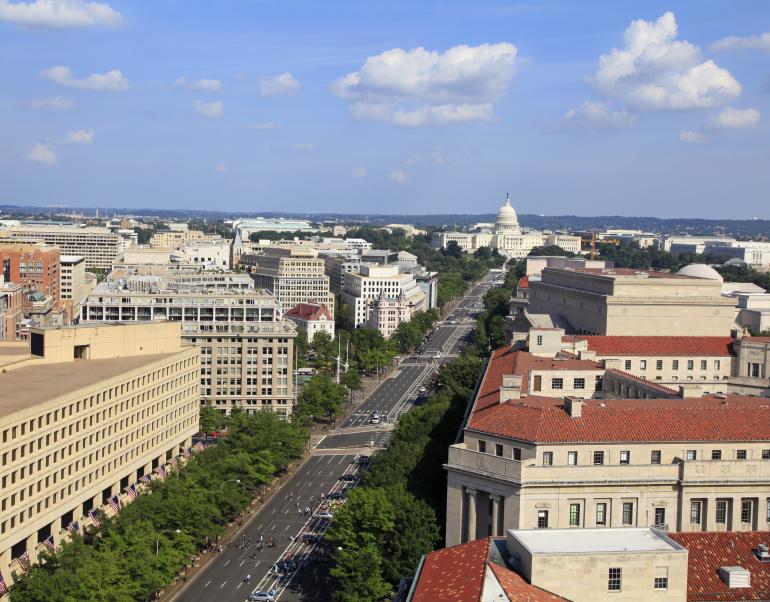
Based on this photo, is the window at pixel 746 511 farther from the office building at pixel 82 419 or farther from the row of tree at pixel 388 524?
the office building at pixel 82 419

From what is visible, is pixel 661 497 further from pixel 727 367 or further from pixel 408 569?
pixel 727 367

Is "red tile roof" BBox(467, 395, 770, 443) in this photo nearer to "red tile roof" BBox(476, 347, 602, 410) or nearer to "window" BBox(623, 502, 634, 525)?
"window" BBox(623, 502, 634, 525)

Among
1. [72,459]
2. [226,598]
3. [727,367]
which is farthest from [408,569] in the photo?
[727,367]

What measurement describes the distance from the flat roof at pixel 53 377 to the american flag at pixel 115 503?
10965 mm

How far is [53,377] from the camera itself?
319 feet

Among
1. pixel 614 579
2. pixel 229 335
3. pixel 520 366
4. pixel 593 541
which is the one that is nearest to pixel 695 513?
pixel 593 541

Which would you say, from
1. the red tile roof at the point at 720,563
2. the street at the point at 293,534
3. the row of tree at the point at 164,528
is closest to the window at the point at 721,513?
the red tile roof at the point at 720,563

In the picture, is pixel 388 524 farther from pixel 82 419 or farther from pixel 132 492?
pixel 132 492

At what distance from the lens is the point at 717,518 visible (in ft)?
254

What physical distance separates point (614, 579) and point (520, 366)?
53.8 meters

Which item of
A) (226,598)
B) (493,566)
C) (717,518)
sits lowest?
(226,598)

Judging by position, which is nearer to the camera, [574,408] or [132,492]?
[574,408]

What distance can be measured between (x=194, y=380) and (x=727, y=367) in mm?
60258

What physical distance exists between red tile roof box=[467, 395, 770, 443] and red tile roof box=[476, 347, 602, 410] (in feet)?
42.3
